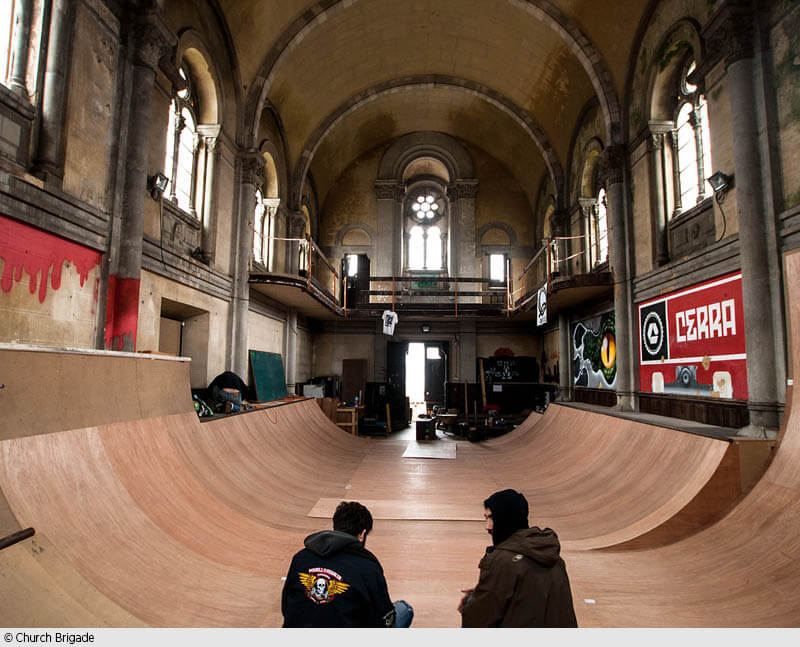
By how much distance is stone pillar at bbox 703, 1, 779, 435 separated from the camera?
18.6ft

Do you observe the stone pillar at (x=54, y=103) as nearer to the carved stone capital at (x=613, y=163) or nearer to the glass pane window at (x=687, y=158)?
A: the glass pane window at (x=687, y=158)

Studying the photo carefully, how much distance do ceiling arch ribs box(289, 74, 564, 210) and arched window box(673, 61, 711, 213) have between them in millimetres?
5380

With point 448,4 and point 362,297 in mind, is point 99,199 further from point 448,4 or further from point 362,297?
point 362,297

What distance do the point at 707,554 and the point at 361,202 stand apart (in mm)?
16664

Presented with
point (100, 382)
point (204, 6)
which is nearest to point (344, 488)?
point (100, 382)

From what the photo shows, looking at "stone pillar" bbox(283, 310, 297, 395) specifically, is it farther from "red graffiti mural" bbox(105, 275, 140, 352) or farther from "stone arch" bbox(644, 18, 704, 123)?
"stone arch" bbox(644, 18, 704, 123)

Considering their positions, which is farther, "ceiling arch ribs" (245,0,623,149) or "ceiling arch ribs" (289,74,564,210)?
"ceiling arch ribs" (289,74,564,210)

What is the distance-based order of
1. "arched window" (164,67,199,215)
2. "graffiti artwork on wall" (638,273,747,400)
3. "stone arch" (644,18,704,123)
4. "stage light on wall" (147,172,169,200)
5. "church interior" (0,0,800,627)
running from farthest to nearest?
"arched window" (164,67,199,215), "stone arch" (644,18,704,123), "stage light on wall" (147,172,169,200), "graffiti artwork on wall" (638,273,747,400), "church interior" (0,0,800,627)

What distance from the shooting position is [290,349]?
547 inches

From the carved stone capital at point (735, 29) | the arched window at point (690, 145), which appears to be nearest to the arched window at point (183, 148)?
the carved stone capital at point (735, 29)

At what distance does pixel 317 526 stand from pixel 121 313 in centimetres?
378

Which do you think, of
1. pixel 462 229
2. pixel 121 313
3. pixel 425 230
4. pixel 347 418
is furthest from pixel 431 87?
pixel 121 313

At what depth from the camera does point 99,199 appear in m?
5.89

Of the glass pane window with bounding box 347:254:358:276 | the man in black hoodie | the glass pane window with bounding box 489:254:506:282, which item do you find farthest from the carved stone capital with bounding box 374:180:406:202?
the man in black hoodie
